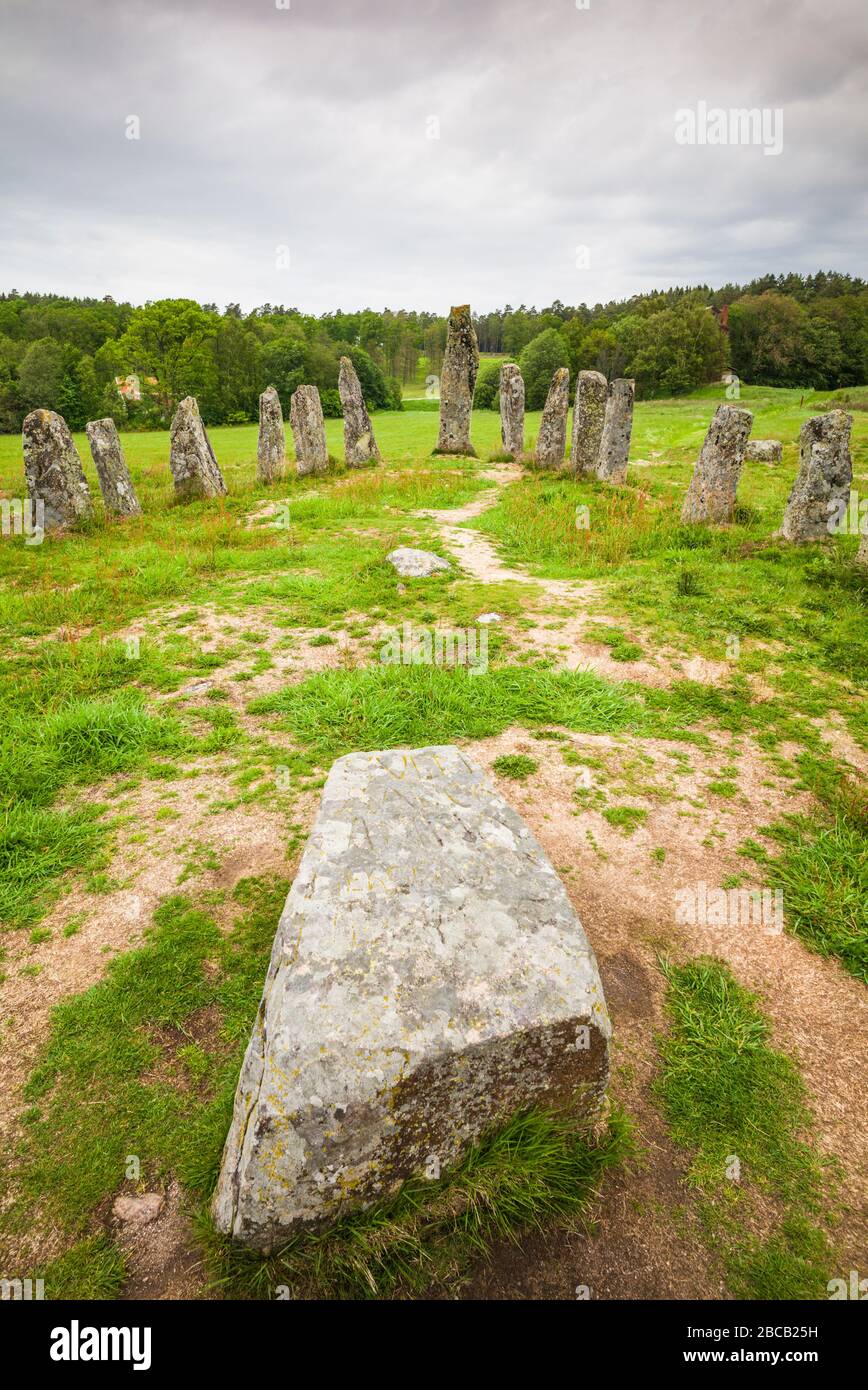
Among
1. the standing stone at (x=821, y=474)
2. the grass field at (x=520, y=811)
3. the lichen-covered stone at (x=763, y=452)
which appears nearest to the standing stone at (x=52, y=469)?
the grass field at (x=520, y=811)

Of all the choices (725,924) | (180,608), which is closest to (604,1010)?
(725,924)

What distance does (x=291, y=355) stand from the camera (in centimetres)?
5809

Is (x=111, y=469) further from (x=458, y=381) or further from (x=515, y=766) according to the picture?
(x=515, y=766)

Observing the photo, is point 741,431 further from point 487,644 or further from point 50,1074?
point 50,1074

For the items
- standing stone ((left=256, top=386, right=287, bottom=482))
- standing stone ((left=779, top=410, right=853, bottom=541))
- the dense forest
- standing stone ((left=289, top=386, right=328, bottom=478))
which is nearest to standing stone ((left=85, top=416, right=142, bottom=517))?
standing stone ((left=256, top=386, right=287, bottom=482))

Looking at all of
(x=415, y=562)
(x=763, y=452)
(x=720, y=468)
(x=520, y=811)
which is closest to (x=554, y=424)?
(x=763, y=452)

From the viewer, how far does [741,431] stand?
1237 centimetres

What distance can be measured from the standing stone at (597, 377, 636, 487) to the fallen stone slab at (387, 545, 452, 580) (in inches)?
341

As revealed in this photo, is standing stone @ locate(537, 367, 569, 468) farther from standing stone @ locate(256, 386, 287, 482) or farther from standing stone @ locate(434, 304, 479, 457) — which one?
standing stone @ locate(256, 386, 287, 482)

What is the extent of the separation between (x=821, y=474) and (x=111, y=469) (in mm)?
14642

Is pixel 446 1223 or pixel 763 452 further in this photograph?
pixel 763 452

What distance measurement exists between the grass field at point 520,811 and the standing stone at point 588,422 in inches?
299

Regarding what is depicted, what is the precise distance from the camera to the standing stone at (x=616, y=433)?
16.5 m

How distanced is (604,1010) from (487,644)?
5.72 meters
